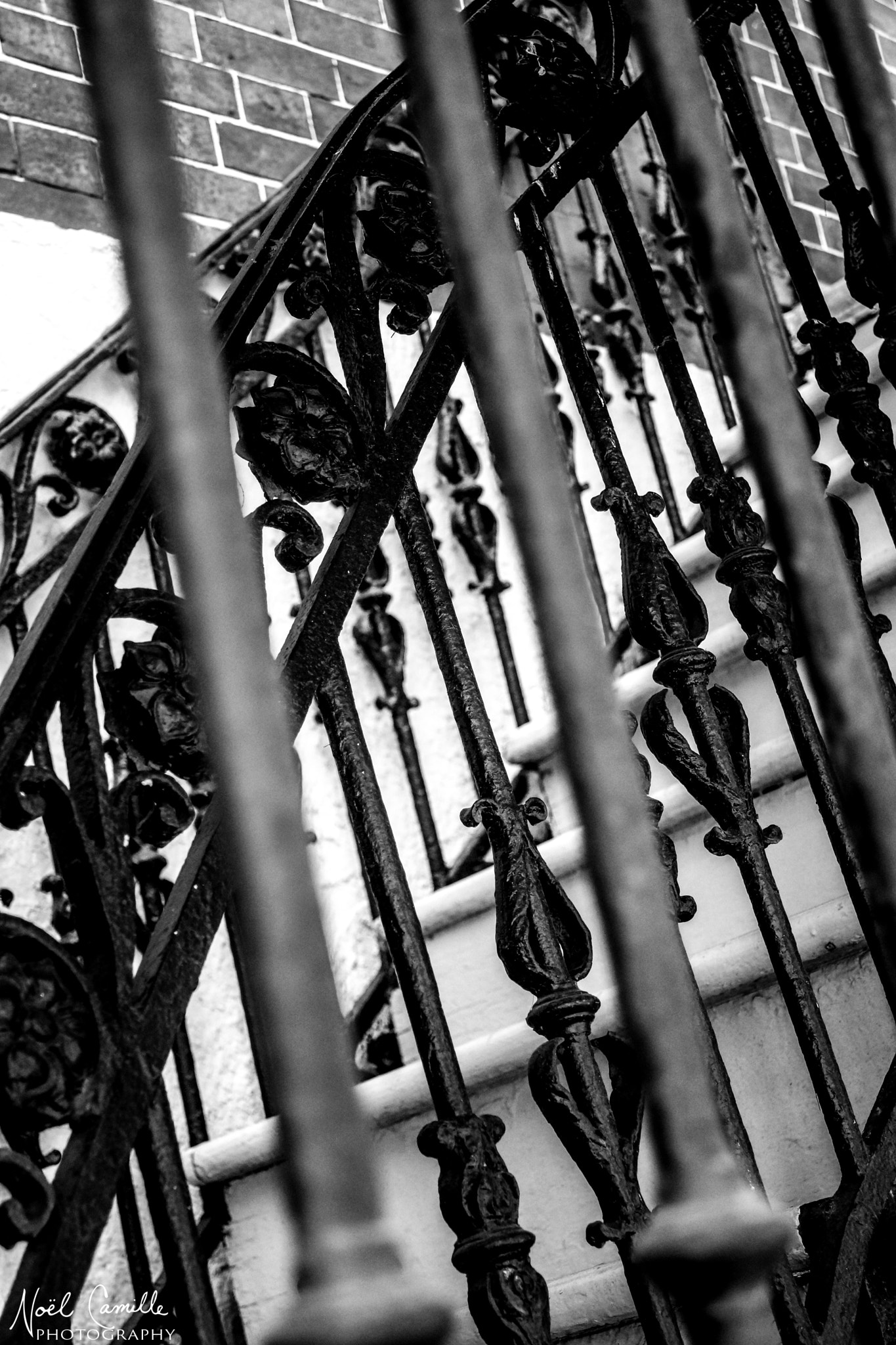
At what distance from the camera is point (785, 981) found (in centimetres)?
104

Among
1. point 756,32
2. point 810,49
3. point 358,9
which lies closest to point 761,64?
point 756,32

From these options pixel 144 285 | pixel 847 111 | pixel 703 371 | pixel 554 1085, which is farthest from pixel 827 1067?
pixel 703 371

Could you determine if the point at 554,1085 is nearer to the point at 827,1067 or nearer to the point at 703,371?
the point at 827,1067

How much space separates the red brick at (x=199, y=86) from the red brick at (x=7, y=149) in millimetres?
381

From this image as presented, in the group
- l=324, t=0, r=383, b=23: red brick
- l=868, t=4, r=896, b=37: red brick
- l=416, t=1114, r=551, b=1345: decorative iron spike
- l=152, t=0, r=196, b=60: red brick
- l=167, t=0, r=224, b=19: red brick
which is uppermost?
l=868, t=4, r=896, b=37: red brick

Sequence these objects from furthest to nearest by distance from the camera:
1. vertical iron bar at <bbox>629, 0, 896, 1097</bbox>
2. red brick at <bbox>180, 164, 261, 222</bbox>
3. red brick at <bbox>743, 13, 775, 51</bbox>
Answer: red brick at <bbox>743, 13, 775, 51</bbox>, red brick at <bbox>180, 164, 261, 222</bbox>, vertical iron bar at <bbox>629, 0, 896, 1097</bbox>

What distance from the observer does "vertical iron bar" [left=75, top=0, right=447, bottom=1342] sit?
1.29ft

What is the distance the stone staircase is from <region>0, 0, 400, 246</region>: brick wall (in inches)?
54.3

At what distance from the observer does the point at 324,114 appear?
3092mm

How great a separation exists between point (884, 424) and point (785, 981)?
1.59 ft

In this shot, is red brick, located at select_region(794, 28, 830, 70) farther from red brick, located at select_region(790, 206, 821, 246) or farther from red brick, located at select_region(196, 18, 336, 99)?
red brick, located at select_region(196, 18, 336, 99)

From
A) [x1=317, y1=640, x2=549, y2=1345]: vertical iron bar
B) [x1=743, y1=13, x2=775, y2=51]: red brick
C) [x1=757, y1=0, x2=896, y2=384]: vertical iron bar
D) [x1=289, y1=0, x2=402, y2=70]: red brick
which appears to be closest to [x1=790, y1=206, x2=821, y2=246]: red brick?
[x1=743, y1=13, x2=775, y2=51]: red brick

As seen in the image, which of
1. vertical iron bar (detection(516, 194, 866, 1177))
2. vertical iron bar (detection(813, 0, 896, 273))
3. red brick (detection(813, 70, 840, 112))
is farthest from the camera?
red brick (detection(813, 70, 840, 112))

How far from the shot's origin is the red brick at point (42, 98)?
258 cm
